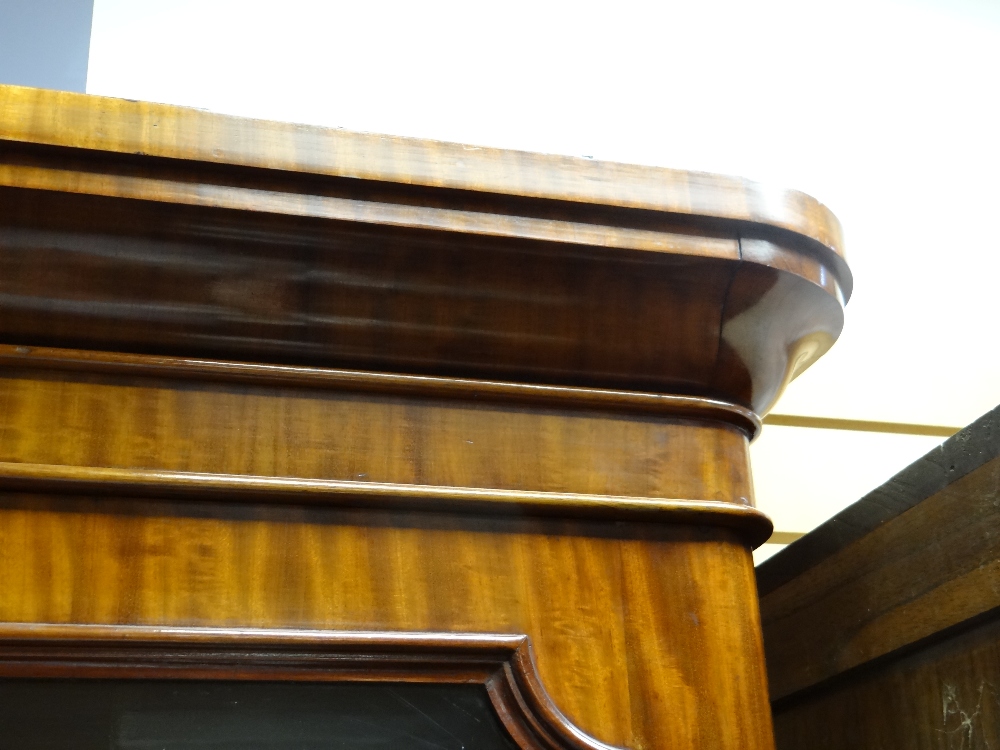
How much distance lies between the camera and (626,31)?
1291 mm

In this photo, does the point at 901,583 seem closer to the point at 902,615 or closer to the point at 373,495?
the point at 902,615

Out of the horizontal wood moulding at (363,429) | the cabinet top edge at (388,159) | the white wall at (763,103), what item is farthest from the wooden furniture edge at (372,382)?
the white wall at (763,103)

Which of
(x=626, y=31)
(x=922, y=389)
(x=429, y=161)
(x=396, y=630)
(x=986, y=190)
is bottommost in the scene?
(x=396, y=630)

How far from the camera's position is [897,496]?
0.68 metres

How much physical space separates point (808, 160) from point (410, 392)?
2.96 ft

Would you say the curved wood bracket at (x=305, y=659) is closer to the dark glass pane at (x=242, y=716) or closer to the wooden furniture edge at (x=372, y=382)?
the dark glass pane at (x=242, y=716)

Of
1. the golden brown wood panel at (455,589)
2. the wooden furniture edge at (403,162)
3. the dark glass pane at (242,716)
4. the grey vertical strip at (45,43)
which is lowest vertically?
the dark glass pane at (242,716)

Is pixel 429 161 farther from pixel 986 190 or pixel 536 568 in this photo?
pixel 986 190

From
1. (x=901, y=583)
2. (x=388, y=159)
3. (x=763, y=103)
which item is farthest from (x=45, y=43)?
(x=901, y=583)

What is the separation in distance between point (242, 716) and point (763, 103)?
1.07m

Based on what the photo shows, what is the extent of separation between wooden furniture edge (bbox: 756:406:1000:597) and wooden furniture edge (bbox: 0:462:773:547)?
14 cm

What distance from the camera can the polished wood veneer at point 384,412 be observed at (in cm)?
48

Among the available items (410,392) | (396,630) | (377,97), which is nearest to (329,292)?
(410,392)

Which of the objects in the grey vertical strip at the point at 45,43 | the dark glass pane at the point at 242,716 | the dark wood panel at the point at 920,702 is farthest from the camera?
the grey vertical strip at the point at 45,43
